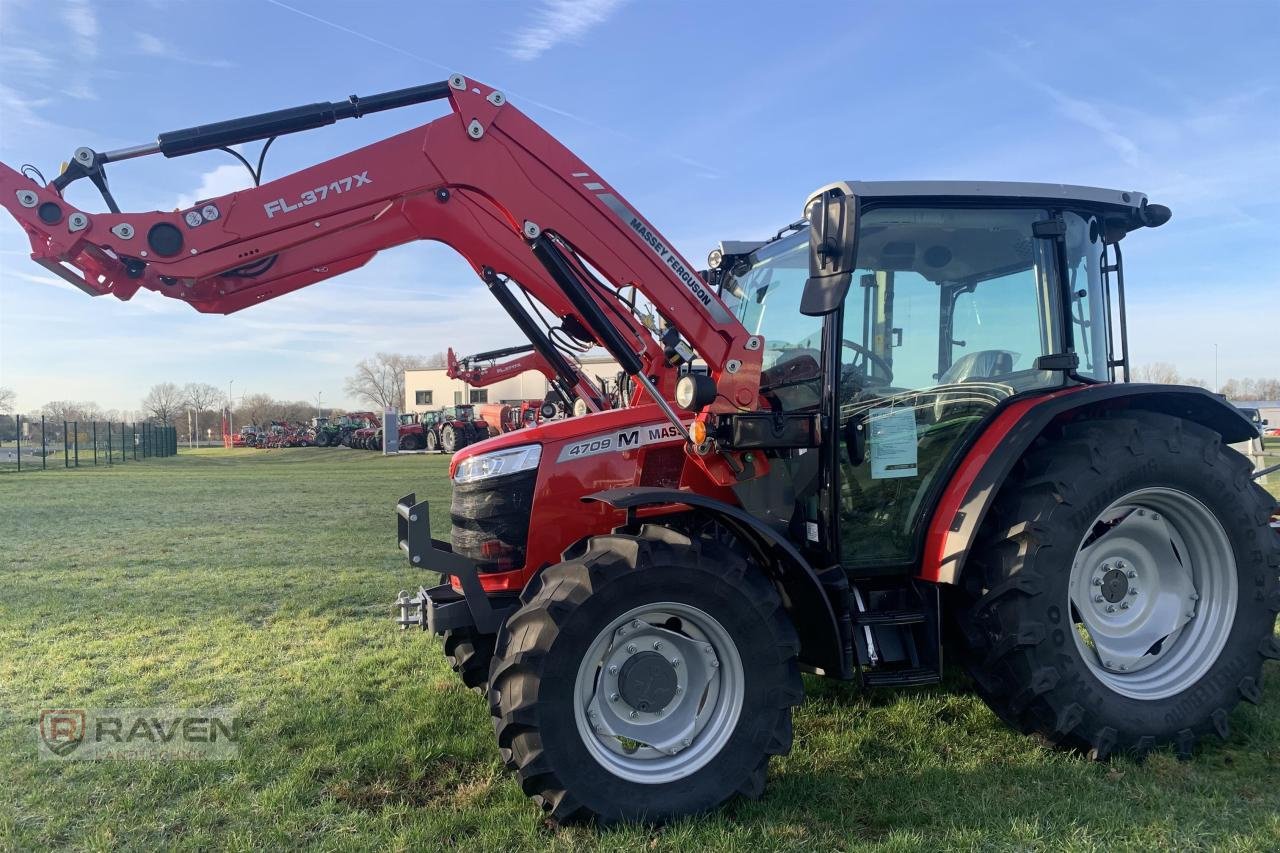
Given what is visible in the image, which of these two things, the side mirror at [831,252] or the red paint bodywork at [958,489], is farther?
the red paint bodywork at [958,489]

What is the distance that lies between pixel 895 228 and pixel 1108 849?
2723 mm

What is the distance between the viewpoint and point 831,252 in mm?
3293

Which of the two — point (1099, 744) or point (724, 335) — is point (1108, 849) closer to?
point (1099, 744)

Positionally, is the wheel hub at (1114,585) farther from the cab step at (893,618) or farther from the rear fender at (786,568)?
the rear fender at (786,568)

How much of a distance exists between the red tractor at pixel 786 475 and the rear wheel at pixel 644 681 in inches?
0.5

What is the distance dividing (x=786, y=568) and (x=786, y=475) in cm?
52

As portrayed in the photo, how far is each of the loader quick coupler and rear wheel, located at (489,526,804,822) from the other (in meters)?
0.25

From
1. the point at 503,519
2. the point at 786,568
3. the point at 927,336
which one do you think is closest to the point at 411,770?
the point at 503,519

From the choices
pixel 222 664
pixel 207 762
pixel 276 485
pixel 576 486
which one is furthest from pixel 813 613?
pixel 276 485

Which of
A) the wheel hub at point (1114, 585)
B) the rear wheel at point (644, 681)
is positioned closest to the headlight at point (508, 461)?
the rear wheel at point (644, 681)

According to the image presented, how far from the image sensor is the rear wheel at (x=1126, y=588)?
338 centimetres

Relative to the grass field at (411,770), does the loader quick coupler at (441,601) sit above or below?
above

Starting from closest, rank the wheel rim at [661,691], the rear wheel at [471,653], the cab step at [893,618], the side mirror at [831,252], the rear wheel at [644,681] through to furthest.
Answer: the rear wheel at [644,681] < the wheel rim at [661,691] < the side mirror at [831,252] < the cab step at [893,618] < the rear wheel at [471,653]

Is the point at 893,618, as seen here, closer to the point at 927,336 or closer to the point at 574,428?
the point at 927,336
